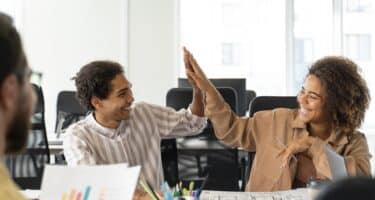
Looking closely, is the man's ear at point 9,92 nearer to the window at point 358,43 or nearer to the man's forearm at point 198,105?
the man's forearm at point 198,105

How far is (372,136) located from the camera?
6.29 m

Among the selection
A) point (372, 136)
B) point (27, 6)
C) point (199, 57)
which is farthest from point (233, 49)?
point (27, 6)

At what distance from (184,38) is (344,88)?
14.5 feet

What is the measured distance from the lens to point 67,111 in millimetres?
4734

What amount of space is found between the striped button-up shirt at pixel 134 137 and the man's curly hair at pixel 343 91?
1.87ft

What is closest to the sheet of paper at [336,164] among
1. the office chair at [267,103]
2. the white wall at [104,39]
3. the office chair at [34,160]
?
the office chair at [267,103]

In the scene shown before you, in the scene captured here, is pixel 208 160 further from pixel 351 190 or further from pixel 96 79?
pixel 351 190

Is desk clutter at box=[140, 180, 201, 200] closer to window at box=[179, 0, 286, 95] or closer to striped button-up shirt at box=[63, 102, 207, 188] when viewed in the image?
striped button-up shirt at box=[63, 102, 207, 188]

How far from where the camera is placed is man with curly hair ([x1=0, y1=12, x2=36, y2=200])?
90cm

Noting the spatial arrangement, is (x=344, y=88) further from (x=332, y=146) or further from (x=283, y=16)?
(x=283, y=16)

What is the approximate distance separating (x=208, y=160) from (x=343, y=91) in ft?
4.26

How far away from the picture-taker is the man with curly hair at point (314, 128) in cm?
214

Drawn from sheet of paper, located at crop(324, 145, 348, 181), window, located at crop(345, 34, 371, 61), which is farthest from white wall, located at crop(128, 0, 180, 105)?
sheet of paper, located at crop(324, 145, 348, 181)

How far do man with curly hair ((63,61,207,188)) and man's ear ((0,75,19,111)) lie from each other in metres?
1.22
